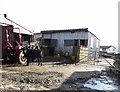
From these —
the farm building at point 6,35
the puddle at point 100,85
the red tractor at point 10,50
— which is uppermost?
the farm building at point 6,35

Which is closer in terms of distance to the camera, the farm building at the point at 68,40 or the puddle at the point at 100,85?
the puddle at the point at 100,85

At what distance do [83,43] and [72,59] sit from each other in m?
6.07

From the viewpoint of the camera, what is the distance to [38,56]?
18.0 m

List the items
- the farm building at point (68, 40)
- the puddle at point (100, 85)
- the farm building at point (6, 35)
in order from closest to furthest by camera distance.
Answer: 1. the puddle at point (100, 85)
2. the farm building at point (6, 35)
3. the farm building at point (68, 40)

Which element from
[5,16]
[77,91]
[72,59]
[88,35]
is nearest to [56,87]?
[77,91]

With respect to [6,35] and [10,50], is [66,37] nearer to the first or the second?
[6,35]

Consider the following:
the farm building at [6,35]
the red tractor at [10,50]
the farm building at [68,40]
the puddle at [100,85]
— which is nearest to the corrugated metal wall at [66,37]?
the farm building at [68,40]

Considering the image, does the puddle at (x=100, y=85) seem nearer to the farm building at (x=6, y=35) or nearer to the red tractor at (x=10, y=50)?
the red tractor at (x=10, y=50)

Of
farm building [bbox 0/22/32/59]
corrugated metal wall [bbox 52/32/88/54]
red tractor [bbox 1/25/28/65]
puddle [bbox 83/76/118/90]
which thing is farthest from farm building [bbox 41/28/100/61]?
puddle [bbox 83/76/118/90]

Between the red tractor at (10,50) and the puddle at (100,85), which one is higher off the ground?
the red tractor at (10,50)

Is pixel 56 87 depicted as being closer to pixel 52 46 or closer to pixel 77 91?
pixel 77 91

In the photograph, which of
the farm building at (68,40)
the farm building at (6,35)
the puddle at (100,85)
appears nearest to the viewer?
the puddle at (100,85)

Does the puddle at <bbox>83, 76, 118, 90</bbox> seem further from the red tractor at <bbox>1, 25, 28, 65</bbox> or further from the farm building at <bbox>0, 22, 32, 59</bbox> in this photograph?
the farm building at <bbox>0, 22, 32, 59</bbox>

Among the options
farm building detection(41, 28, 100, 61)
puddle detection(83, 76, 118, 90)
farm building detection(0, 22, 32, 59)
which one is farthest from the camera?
farm building detection(41, 28, 100, 61)
